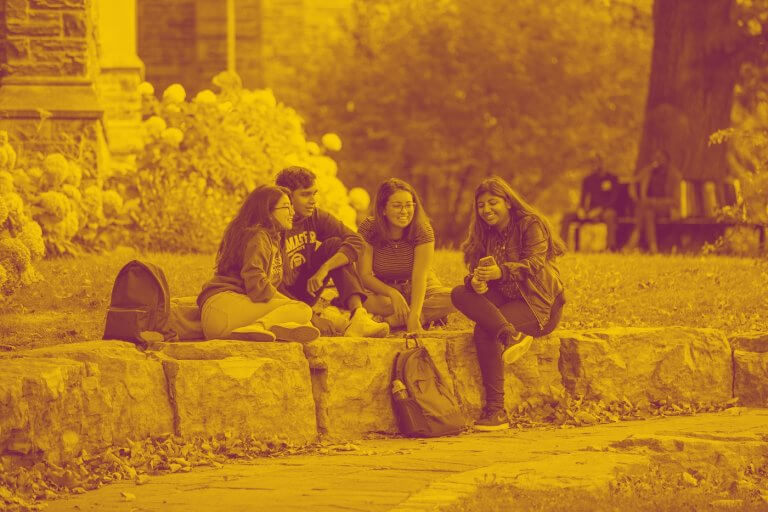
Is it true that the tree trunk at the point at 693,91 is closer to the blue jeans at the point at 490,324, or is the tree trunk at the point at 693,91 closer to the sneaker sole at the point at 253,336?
the blue jeans at the point at 490,324

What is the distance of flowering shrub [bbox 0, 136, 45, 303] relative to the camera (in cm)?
1048

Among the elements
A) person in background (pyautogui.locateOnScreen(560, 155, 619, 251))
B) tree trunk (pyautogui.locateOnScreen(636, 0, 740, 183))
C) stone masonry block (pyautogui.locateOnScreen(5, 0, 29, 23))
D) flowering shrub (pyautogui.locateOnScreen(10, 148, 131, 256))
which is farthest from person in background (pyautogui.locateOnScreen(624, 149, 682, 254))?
stone masonry block (pyautogui.locateOnScreen(5, 0, 29, 23))

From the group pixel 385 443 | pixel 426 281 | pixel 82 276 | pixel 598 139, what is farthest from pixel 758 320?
pixel 598 139

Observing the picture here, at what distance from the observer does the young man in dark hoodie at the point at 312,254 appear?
9.86m

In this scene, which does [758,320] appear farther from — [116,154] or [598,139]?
[598,139]

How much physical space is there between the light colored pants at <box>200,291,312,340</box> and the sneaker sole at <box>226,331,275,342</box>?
88 mm

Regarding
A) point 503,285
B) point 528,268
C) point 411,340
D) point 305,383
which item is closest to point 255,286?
point 305,383

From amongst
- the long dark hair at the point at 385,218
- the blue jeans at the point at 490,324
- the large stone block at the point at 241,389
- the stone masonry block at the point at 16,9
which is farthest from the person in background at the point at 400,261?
the stone masonry block at the point at 16,9

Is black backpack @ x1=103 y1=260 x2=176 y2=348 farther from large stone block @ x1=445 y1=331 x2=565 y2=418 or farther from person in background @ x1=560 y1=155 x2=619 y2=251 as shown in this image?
person in background @ x1=560 y1=155 x2=619 y2=251

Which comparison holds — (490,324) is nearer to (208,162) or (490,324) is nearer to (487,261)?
(487,261)

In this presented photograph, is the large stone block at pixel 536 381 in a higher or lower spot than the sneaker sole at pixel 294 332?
lower

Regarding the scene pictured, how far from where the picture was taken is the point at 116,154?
17.9 meters

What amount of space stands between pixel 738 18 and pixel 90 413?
13007 millimetres

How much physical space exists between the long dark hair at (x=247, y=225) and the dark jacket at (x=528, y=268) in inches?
46.2
